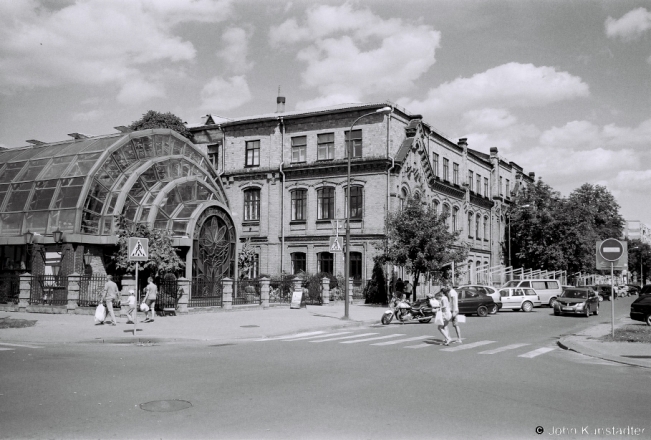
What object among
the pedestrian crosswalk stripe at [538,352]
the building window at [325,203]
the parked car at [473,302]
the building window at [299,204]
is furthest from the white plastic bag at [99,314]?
the building window at [299,204]

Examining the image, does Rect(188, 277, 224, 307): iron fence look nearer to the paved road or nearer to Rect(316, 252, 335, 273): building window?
the paved road

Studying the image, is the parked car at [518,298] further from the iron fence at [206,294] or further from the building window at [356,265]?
the iron fence at [206,294]

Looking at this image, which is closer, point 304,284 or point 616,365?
point 616,365

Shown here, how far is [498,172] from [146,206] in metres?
41.9

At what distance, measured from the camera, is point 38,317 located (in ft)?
76.9

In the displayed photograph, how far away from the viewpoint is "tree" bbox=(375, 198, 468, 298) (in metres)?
33.3

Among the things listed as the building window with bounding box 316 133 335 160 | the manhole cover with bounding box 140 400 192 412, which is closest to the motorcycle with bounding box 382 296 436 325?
the manhole cover with bounding box 140 400 192 412

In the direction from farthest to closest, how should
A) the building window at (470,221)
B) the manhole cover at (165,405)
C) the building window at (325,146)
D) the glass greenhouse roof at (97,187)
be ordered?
the building window at (470,221)
the building window at (325,146)
the glass greenhouse roof at (97,187)
the manhole cover at (165,405)

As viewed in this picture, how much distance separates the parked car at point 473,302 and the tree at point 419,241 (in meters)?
4.40

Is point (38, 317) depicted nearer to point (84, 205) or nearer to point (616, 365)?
point (84, 205)

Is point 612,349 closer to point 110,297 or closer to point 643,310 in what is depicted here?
point 643,310

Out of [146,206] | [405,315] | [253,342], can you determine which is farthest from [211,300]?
[253,342]

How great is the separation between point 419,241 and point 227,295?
38.5 ft

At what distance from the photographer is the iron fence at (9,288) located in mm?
27628
